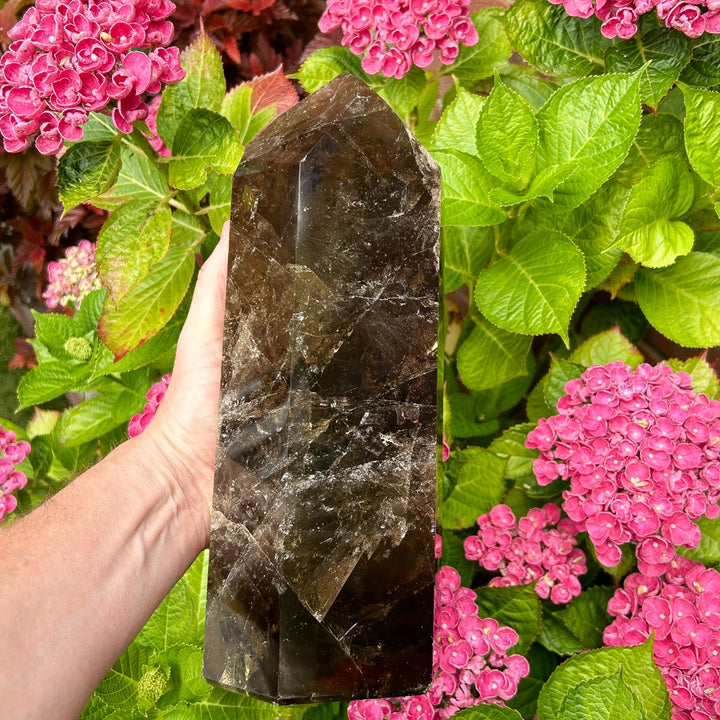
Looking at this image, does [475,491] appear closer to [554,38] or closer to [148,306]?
[148,306]

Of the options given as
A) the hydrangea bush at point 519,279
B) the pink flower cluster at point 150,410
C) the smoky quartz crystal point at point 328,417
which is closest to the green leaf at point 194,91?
the hydrangea bush at point 519,279

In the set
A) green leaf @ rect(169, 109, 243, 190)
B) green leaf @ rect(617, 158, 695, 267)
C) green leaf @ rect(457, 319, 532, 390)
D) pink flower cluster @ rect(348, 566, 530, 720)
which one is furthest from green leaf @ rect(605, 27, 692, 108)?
pink flower cluster @ rect(348, 566, 530, 720)

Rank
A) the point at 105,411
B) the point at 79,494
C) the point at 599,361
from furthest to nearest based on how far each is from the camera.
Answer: the point at 105,411, the point at 599,361, the point at 79,494

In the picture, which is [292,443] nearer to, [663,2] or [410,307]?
[410,307]

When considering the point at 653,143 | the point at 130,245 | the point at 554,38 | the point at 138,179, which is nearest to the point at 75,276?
the point at 138,179

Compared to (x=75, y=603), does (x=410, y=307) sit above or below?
above

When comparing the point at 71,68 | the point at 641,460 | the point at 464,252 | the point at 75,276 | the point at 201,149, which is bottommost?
the point at 641,460

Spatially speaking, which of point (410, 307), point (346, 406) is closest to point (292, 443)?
point (346, 406)

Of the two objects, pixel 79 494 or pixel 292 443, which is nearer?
pixel 292 443
